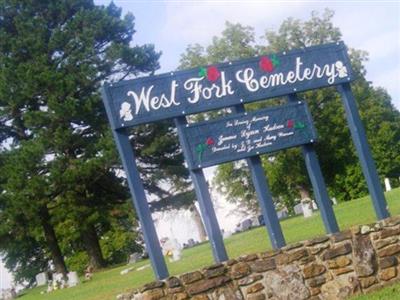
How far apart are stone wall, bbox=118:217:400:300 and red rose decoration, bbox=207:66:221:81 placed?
279 cm

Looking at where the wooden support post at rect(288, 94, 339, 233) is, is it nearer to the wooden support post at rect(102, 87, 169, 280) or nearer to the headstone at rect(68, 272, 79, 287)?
the wooden support post at rect(102, 87, 169, 280)

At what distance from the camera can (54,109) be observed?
29.4 meters

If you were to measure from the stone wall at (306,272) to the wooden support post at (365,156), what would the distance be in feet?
2.15

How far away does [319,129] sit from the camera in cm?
4525

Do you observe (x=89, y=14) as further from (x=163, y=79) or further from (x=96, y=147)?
(x=163, y=79)

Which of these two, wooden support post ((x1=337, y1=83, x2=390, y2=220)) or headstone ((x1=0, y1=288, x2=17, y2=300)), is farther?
headstone ((x1=0, y1=288, x2=17, y2=300))

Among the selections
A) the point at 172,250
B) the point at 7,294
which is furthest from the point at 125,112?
the point at 7,294

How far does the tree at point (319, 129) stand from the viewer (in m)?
43.5

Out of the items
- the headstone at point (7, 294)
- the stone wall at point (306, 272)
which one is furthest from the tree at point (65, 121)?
the stone wall at point (306, 272)

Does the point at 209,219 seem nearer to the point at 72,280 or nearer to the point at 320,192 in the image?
the point at 320,192

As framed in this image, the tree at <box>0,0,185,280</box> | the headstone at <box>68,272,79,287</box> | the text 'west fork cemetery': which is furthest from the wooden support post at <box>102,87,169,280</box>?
the tree at <box>0,0,185,280</box>

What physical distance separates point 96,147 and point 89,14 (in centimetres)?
664

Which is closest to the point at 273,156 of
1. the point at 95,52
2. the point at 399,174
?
the point at 399,174

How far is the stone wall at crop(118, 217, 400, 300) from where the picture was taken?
9234mm
